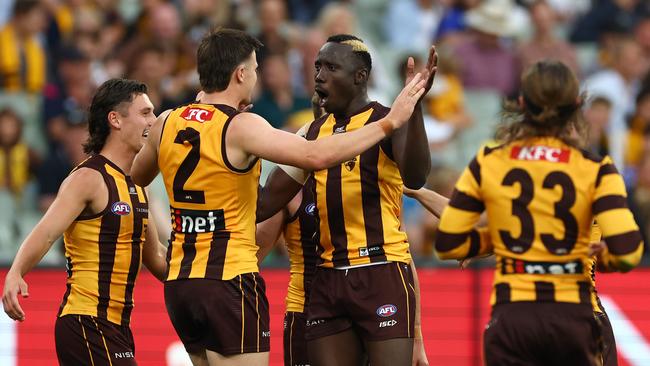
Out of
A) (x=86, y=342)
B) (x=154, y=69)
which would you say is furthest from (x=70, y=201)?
(x=154, y=69)

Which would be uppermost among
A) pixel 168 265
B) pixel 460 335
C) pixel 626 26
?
pixel 626 26

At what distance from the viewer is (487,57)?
14.7 metres

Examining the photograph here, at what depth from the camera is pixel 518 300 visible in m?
6.12

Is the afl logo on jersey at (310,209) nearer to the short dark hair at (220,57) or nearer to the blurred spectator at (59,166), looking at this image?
the short dark hair at (220,57)

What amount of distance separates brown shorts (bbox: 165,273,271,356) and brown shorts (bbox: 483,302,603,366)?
1395 millimetres

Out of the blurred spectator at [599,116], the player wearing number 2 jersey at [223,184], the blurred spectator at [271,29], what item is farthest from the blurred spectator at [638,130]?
the player wearing number 2 jersey at [223,184]

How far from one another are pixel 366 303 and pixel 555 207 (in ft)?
4.71

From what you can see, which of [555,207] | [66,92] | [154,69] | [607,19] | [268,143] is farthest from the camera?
[607,19]

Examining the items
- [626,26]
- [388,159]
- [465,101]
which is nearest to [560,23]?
[626,26]

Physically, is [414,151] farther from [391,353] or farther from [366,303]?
[391,353]

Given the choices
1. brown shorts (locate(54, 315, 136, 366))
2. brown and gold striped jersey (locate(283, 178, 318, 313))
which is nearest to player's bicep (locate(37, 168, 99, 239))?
brown shorts (locate(54, 315, 136, 366))

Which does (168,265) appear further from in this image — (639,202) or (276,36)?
(276,36)

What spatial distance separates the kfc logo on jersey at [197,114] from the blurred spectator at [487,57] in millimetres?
8082

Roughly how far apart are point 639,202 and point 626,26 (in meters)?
3.97
